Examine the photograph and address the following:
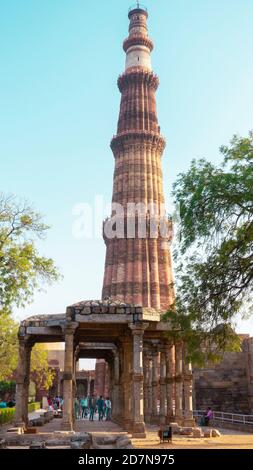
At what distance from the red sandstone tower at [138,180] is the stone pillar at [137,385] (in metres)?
21.0

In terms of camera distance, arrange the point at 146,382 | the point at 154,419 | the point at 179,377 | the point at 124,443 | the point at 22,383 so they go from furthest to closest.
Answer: the point at 146,382 → the point at 154,419 → the point at 179,377 → the point at 22,383 → the point at 124,443

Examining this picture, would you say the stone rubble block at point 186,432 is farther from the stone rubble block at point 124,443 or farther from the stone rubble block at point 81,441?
the stone rubble block at point 124,443

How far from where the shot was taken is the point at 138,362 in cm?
1569

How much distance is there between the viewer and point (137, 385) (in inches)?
611

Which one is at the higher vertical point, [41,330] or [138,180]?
[138,180]

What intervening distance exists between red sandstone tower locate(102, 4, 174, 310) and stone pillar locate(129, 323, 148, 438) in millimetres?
21005

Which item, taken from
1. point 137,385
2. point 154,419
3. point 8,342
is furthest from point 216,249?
point 8,342

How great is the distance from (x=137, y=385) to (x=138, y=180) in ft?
→ 88.5

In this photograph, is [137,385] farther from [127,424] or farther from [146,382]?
[146,382]

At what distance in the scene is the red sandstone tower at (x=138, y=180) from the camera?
125 ft

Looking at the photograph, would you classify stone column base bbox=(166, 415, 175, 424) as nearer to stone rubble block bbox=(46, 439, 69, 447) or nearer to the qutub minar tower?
the qutub minar tower

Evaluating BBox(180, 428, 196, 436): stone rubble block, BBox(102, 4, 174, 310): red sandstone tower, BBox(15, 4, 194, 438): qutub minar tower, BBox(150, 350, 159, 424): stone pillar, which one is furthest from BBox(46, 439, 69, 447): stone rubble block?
BBox(102, 4, 174, 310): red sandstone tower

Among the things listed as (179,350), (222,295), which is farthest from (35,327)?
(222,295)
